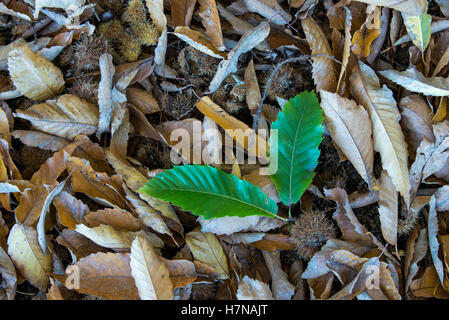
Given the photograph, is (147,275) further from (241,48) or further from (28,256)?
(241,48)

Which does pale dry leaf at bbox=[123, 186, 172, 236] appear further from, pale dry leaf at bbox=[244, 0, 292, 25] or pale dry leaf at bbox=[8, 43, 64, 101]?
pale dry leaf at bbox=[244, 0, 292, 25]

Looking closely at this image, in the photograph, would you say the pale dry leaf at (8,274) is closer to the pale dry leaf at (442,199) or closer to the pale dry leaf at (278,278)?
the pale dry leaf at (278,278)

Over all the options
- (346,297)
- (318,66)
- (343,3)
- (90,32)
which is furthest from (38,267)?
(343,3)

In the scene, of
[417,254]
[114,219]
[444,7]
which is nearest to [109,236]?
[114,219]

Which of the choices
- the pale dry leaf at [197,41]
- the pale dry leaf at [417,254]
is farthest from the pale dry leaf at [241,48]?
the pale dry leaf at [417,254]

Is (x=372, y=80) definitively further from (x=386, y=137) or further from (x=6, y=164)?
(x=6, y=164)
